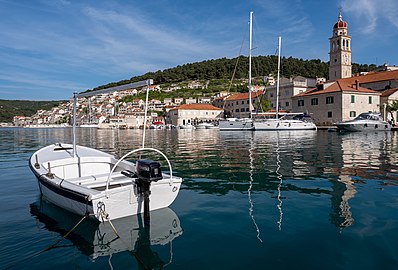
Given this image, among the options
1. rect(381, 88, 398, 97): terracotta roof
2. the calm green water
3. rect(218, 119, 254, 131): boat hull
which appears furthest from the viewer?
rect(381, 88, 398, 97): terracotta roof

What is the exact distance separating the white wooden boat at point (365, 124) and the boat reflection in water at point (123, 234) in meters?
42.0

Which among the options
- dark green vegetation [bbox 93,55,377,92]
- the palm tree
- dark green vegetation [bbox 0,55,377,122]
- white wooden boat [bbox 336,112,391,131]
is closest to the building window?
the palm tree

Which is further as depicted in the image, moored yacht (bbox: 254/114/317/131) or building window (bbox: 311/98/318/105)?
building window (bbox: 311/98/318/105)

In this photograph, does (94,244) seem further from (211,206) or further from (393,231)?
(393,231)

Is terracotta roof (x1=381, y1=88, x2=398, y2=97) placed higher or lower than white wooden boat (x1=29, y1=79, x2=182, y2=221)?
higher

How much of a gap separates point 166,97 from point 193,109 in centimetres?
6151

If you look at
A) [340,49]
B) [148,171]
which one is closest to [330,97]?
[340,49]

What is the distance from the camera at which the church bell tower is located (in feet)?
234

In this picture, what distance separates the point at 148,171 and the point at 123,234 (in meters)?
1.31

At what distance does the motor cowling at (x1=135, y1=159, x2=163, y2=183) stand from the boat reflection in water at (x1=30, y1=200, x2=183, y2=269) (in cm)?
103

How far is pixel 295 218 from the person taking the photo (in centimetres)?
658

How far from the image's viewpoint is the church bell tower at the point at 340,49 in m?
71.4

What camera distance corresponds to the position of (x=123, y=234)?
5.73 meters

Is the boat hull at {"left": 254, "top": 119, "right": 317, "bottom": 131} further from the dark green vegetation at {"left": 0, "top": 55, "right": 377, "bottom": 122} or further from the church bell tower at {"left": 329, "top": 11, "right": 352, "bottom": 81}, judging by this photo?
the dark green vegetation at {"left": 0, "top": 55, "right": 377, "bottom": 122}
